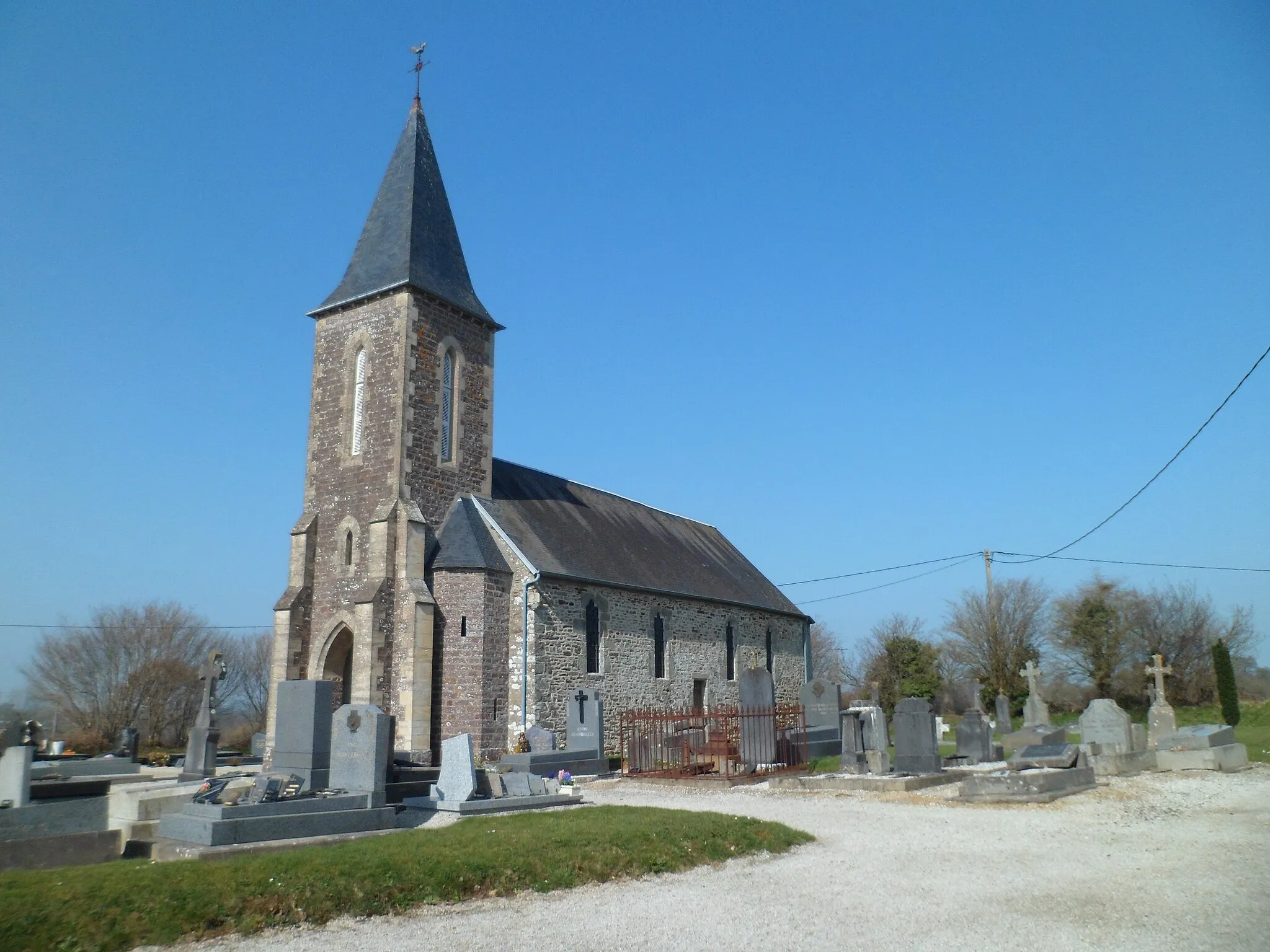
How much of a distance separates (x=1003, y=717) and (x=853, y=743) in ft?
31.8

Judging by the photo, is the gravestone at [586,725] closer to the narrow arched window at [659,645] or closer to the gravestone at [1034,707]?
the narrow arched window at [659,645]

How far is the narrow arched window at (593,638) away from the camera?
23219mm

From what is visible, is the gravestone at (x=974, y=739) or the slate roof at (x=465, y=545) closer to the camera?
the gravestone at (x=974, y=739)

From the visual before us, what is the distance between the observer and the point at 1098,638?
42.4m

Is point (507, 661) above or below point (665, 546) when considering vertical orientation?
below

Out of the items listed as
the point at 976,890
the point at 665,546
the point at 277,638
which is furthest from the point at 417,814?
the point at 665,546

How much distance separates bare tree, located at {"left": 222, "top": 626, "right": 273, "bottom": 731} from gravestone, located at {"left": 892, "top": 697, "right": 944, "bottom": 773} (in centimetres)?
3675

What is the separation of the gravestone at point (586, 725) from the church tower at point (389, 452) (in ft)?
10.4

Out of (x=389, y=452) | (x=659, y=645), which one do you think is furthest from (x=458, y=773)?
(x=659, y=645)

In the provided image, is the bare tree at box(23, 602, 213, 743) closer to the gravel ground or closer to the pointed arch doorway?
the pointed arch doorway

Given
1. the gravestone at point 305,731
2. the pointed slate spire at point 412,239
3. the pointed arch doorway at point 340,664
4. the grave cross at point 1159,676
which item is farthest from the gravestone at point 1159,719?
the pointed slate spire at point 412,239

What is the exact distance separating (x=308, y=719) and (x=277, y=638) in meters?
11.0

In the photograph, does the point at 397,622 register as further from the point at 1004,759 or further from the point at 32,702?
the point at 32,702

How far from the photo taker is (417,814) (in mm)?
11562
